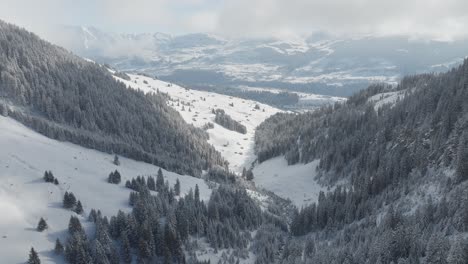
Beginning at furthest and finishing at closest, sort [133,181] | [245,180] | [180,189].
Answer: [245,180]
[180,189]
[133,181]

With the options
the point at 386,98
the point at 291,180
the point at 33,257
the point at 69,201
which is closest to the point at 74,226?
the point at 69,201

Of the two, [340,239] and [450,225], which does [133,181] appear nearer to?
[340,239]

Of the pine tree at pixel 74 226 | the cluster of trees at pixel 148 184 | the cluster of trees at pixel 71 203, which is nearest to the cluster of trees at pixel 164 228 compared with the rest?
the pine tree at pixel 74 226

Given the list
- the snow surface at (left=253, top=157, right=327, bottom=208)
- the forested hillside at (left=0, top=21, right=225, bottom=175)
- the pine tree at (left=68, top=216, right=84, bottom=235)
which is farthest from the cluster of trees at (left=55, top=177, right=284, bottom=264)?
the forested hillside at (left=0, top=21, right=225, bottom=175)

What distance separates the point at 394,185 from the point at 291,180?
181 ft

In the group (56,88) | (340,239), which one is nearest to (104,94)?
(56,88)

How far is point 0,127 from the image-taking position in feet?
381

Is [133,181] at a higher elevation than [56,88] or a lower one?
lower

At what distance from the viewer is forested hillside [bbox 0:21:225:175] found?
139 meters

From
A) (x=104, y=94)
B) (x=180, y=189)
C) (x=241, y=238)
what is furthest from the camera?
(x=104, y=94)

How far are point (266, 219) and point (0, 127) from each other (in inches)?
3244

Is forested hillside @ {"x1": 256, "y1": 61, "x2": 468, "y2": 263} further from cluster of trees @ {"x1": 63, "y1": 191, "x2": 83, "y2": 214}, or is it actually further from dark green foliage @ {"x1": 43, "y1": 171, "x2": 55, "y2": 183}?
dark green foliage @ {"x1": 43, "y1": 171, "x2": 55, "y2": 183}

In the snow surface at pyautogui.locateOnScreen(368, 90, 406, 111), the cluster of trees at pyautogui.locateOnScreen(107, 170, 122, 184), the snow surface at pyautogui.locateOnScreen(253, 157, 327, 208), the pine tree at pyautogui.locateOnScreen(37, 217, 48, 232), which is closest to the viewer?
the pine tree at pyautogui.locateOnScreen(37, 217, 48, 232)

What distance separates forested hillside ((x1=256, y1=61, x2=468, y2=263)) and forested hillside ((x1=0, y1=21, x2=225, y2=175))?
52.4 meters
